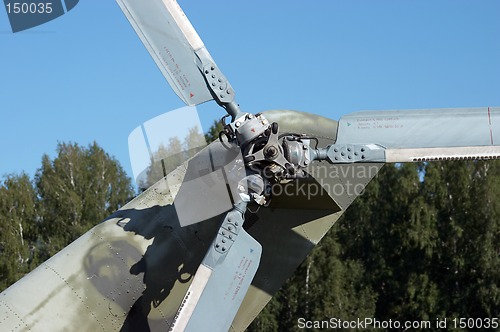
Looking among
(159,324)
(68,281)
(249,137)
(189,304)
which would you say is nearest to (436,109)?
(249,137)

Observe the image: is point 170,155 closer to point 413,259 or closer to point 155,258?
point 155,258

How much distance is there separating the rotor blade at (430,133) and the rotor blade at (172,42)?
130cm

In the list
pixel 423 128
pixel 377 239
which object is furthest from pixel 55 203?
pixel 423 128

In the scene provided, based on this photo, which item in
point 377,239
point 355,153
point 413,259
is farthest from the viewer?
point 377,239

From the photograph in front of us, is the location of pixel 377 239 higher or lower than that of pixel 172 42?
lower

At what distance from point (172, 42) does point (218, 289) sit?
203 centimetres

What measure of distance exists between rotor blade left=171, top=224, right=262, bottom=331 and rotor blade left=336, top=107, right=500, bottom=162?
4.07 ft

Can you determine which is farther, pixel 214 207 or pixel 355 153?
pixel 214 207

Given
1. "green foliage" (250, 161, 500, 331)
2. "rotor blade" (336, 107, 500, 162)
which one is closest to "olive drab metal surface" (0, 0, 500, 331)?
"rotor blade" (336, 107, 500, 162)

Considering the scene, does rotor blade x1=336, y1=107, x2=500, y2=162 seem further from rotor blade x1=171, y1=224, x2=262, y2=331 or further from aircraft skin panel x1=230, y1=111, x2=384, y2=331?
rotor blade x1=171, y1=224, x2=262, y2=331

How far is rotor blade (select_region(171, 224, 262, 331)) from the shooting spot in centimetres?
595

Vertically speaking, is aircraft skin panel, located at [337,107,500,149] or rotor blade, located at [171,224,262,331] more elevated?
aircraft skin panel, located at [337,107,500,149]

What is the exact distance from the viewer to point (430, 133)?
20.4 feet

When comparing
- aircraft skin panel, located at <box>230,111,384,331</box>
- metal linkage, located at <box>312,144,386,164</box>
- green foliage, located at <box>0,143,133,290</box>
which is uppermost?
metal linkage, located at <box>312,144,386,164</box>
